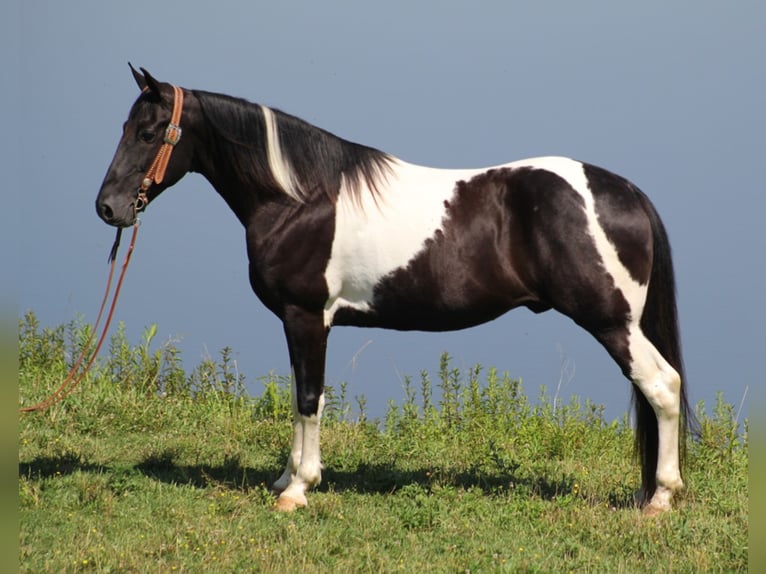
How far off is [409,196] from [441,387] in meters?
2.70

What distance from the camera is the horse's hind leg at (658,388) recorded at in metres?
5.69

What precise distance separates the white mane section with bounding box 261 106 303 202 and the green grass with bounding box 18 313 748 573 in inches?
85.5

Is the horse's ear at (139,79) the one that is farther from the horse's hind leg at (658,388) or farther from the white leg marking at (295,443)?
the horse's hind leg at (658,388)

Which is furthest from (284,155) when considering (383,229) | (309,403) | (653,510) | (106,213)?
(653,510)

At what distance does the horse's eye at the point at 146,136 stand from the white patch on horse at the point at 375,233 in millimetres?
1406

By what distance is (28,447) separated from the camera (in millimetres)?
7059

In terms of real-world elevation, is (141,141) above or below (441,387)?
above

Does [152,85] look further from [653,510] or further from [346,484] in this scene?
[653,510]

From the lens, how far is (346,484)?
6.54 m

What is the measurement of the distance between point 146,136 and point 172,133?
193mm

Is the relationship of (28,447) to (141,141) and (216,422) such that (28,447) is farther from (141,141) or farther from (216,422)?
(141,141)

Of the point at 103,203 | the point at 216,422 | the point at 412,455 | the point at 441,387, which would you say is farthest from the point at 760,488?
the point at 216,422

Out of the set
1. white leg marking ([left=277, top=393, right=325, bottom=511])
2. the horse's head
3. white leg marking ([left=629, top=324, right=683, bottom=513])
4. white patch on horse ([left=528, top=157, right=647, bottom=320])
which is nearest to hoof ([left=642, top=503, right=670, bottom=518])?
white leg marking ([left=629, top=324, right=683, bottom=513])

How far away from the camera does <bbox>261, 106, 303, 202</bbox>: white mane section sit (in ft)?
19.5
